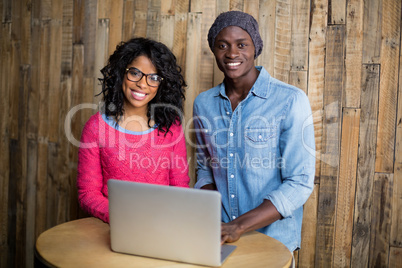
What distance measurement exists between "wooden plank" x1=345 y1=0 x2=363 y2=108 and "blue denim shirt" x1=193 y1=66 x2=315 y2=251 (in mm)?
517

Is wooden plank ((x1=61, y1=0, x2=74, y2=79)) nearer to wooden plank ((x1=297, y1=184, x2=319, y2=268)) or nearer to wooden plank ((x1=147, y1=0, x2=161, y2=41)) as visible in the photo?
wooden plank ((x1=147, y1=0, x2=161, y2=41))

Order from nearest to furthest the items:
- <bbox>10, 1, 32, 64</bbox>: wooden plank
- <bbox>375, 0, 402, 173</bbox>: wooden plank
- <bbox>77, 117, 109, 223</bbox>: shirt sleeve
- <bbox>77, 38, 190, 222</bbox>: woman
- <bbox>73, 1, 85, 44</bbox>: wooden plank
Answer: <bbox>77, 117, 109, 223</bbox>: shirt sleeve < <bbox>77, 38, 190, 222</bbox>: woman < <bbox>375, 0, 402, 173</bbox>: wooden plank < <bbox>73, 1, 85, 44</bbox>: wooden plank < <bbox>10, 1, 32, 64</bbox>: wooden plank

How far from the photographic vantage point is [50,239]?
1474mm

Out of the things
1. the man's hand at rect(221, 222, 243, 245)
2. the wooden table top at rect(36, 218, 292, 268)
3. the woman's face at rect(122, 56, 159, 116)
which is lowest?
the wooden table top at rect(36, 218, 292, 268)

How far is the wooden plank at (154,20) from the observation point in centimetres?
260

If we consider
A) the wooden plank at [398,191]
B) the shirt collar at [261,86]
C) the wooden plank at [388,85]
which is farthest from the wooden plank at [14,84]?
the wooden plank at [398,191]

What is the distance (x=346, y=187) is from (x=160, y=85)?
46.7 inches

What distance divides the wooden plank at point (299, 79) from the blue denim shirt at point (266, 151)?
0.41 meters

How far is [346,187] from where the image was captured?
2240 mm

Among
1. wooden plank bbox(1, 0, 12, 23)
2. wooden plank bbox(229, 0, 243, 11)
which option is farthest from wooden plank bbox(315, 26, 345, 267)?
wooden plank bbox(1, 0, 12, 23)

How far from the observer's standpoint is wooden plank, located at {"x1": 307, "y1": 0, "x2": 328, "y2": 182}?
224 centimetres

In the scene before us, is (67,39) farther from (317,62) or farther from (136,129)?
Result: (317,62)

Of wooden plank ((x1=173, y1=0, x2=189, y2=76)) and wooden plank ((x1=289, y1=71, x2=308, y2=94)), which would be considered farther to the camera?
wooden plank ((x1=173, y1=0, x2=189, y2=76))

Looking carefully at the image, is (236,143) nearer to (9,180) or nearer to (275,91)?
(275,91)
